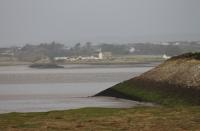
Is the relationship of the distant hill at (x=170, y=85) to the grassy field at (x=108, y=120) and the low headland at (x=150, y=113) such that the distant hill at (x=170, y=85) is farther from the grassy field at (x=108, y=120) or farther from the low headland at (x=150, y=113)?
the grassy field at (x=108, y=120)

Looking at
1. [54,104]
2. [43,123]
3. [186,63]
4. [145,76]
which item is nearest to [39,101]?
[54,104]

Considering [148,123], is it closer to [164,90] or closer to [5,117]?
[5,117]

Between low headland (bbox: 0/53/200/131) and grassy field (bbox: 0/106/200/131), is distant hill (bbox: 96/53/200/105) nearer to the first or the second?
low headland (bbox: 0/53/200/131)

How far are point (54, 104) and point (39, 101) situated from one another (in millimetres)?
3980

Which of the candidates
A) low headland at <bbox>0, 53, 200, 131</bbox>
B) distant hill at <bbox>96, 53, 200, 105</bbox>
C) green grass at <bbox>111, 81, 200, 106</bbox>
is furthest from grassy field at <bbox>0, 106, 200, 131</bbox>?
distant hill at <bbox>96, 53, 200, 105</bbox>

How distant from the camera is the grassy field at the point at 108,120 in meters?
22.8

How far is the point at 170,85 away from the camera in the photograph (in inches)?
1523

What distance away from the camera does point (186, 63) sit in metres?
40.9

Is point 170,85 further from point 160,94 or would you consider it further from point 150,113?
point 150,113

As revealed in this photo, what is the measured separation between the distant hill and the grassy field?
6156 mm

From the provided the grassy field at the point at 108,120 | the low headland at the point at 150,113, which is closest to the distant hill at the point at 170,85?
the low headland at the point at 150,113

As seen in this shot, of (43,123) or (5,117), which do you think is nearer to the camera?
(43,123)

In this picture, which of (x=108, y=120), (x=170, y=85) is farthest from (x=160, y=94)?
(x=108, y=120)

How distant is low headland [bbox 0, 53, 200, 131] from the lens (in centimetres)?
2320
